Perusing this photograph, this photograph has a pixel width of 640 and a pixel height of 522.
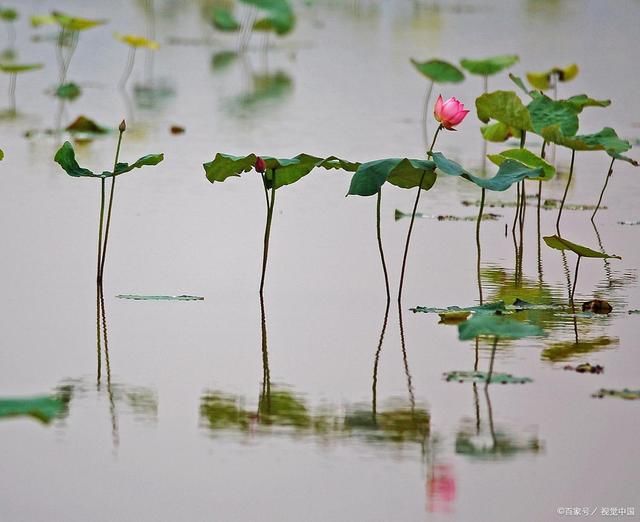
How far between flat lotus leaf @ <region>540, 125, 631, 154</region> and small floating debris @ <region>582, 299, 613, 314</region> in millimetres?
505

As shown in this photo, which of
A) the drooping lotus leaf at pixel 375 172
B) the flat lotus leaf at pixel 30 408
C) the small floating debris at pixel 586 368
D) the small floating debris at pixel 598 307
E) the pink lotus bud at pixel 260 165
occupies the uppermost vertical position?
the pink lotus bud at pixel 260 165

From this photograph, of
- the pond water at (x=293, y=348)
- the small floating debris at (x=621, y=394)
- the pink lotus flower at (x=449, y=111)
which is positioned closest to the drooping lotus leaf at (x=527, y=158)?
the pond water at (x=293, y=348)

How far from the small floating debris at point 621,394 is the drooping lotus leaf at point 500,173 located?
538 millimetres

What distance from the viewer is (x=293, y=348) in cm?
268

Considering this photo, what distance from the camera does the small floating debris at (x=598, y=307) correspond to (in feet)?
9.50

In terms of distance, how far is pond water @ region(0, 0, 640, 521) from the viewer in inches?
77.4

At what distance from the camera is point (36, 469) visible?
6.63 feet

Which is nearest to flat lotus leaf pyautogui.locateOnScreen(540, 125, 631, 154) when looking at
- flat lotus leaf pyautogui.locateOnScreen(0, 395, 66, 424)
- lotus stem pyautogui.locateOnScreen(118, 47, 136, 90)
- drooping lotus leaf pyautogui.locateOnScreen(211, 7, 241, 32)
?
flat lotus leaf pyautogui.locateOnScreen(0, 395, 66, 424)

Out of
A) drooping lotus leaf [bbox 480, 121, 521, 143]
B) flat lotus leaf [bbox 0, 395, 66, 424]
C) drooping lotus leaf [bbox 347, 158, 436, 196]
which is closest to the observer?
flat lotus leaf [bbox 0, 395, 66, 424]

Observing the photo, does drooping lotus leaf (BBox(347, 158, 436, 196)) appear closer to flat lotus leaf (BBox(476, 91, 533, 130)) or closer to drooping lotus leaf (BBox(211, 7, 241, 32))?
flat lotus leaf (BBox(476, 91, 533, 130))

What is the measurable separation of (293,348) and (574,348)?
0.52 metres

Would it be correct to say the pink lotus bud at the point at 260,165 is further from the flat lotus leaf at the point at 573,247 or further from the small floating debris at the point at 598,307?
the small floating debris at the point at 598,307

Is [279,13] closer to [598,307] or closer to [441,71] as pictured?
[441,71]

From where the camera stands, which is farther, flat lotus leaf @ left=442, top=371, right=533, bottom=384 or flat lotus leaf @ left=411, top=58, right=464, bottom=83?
flat lotus leaf @ left=411, top=58, right=464, bottom=83
